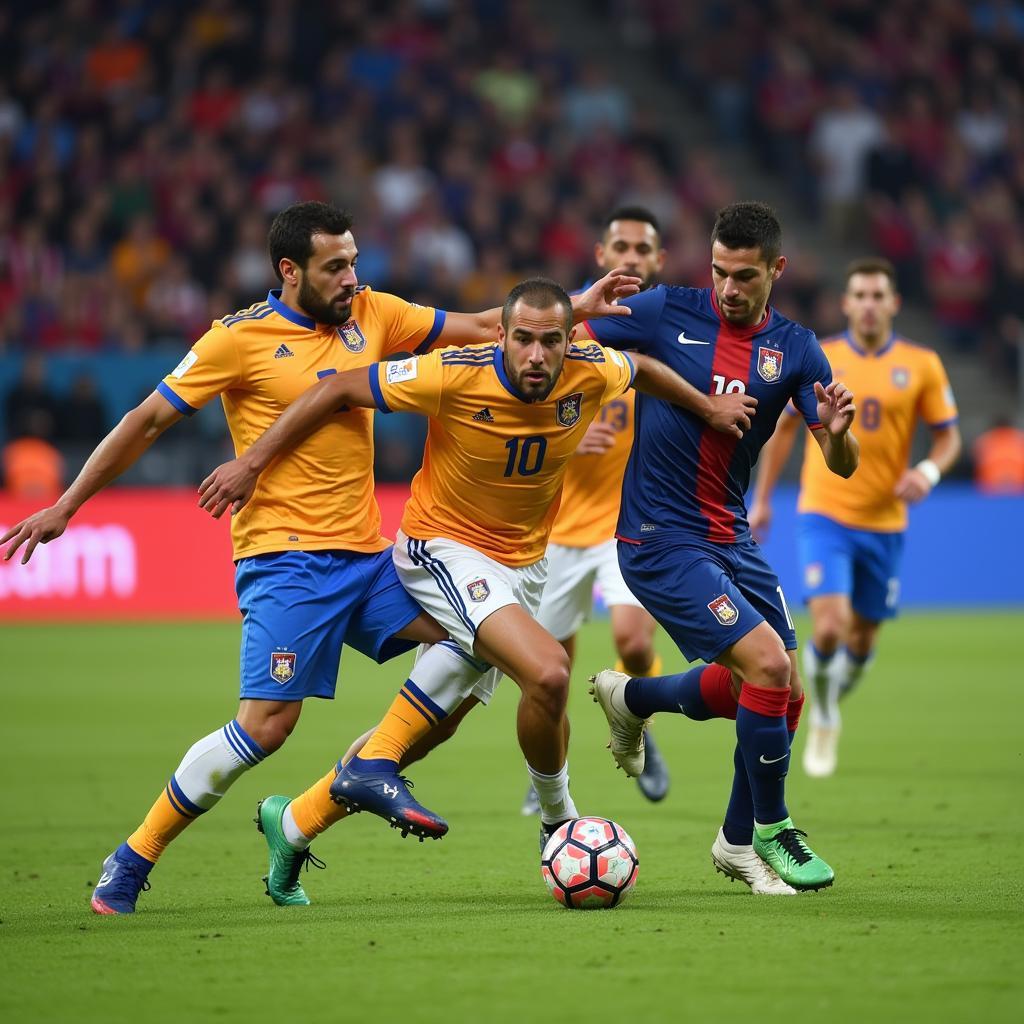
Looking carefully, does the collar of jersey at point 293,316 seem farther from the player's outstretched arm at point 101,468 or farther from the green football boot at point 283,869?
the green football boot at point 283,869

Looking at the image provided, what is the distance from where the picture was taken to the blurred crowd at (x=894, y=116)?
2358cm

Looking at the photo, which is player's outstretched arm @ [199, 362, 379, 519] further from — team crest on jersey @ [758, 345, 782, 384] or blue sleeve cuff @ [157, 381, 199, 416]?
team crest on jersey @ [758, 345, 782, 384]

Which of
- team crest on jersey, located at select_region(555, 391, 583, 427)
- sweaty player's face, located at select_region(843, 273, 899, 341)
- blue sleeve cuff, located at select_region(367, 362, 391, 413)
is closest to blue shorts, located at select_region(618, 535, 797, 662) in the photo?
team crest on jersey, located at select_region(555, 391, 583, 427)

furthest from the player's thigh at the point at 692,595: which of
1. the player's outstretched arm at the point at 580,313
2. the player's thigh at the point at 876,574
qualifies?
the player's thigh at the point at 876,574

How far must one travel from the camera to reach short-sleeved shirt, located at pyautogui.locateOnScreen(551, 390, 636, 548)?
909 centimetres

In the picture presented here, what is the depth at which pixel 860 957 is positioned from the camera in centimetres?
519

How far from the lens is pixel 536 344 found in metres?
6.29

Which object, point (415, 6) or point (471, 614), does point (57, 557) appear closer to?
point (415, 6)

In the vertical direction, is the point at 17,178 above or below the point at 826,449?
below

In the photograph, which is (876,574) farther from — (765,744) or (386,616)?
(386,616)

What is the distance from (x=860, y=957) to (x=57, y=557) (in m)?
14.0

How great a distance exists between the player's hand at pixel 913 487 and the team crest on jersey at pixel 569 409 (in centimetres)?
378

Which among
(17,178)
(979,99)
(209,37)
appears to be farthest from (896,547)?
(979,99)

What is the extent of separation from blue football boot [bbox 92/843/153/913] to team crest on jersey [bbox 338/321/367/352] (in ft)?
6.48
